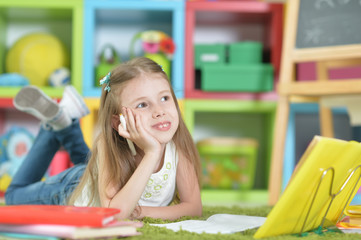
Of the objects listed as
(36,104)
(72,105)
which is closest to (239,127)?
(72,105)

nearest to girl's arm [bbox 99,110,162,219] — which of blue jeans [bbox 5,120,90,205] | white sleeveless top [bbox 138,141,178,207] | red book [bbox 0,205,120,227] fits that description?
white sleeveless top [bbox 138,141,178,207]

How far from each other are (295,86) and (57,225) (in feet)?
4.72

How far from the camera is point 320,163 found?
703mm

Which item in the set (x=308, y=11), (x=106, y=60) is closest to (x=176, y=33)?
(x=106, y=60)

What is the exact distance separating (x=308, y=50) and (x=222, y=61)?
19.3 inches

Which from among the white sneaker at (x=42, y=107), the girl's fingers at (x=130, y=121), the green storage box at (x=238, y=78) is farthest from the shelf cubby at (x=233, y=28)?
the girl's fingers at (x=130, y=121)

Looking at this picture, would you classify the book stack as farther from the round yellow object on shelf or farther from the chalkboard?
the round yellow object on shelf

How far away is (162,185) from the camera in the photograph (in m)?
1.15

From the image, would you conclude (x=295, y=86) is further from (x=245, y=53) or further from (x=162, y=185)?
(x=162, y=185)

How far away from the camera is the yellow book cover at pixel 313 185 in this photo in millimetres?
682

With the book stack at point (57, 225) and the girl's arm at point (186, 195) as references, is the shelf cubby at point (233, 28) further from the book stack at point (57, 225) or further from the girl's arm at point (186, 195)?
the book stack at point (57, 225)

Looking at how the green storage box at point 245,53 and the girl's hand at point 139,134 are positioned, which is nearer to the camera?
the girl's hand at point 139,134

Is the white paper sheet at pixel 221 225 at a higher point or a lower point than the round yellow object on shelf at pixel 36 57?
lower

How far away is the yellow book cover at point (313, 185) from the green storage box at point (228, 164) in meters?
1.42
